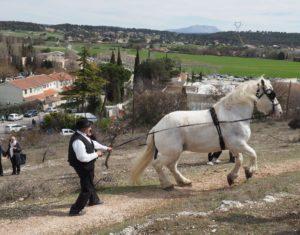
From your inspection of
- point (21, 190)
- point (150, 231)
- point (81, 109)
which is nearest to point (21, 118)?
point (81, 109)

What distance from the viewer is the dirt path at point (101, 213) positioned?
28.1 feet

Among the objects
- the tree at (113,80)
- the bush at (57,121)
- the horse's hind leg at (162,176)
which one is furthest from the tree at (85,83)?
the horse's hind leg at (162,176)

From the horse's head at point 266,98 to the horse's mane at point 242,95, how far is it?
117 mm

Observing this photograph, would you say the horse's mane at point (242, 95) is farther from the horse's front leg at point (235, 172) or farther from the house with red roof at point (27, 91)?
the house with red roof at point (27, 91)

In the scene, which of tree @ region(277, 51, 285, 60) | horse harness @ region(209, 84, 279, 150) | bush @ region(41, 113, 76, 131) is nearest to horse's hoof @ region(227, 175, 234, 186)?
horse harness @ region(209, 84, 279, 150)

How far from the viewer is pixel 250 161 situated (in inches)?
425

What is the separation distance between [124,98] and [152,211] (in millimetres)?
69789

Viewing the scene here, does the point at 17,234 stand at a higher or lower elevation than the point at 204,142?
lower

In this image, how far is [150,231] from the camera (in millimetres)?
7574

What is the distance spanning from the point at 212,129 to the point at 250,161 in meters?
1.16

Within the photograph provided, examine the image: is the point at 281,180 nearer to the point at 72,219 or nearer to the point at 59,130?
the point at 72,219

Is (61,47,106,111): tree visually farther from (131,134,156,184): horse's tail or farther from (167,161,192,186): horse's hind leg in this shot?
(167,161,192,186): horse's hind leg

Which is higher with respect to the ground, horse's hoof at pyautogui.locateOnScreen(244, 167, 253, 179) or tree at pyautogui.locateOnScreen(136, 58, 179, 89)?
horse's hoof at pyautogui.locateOnScreen(244, 167, 253, 179)

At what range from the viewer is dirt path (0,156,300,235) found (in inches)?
338
